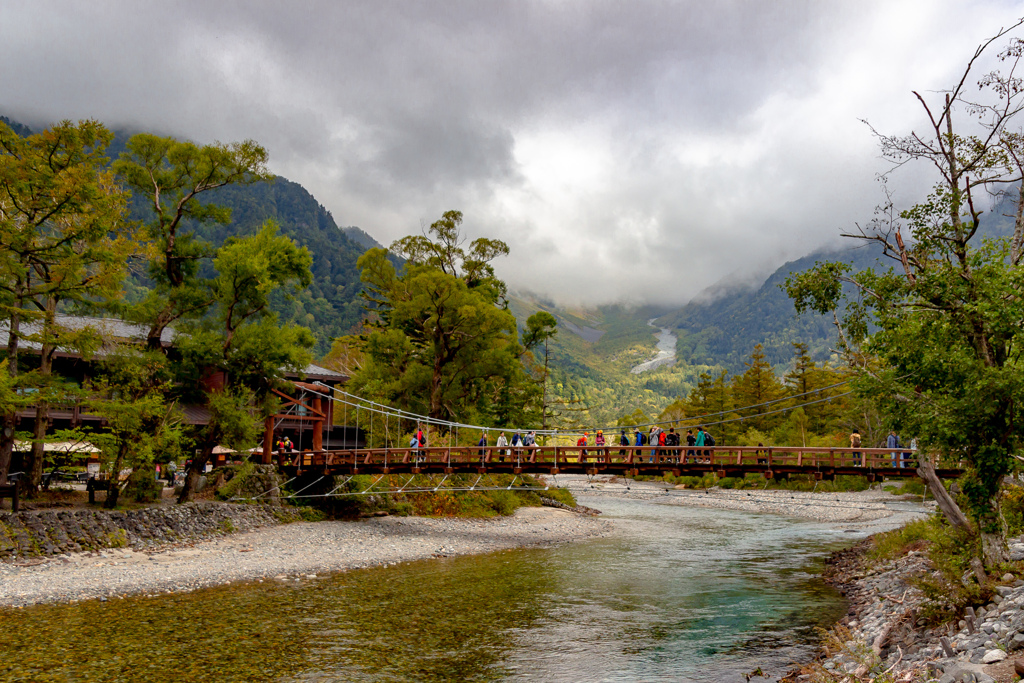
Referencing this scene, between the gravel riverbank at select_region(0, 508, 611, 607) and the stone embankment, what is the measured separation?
11945 millimetres

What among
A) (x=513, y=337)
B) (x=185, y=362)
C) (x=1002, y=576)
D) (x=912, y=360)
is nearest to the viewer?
(x=1002, y=576)

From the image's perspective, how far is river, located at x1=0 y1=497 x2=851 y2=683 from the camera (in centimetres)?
1000

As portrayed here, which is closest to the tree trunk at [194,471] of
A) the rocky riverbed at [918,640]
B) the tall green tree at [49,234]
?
the tall green tree at [49,234]

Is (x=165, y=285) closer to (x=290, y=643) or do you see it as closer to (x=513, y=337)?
(x=290, y=643)

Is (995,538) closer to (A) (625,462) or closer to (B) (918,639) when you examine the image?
(B) (918,639)

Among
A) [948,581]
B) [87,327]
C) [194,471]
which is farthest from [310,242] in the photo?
[948,581]

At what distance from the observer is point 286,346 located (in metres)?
22.1

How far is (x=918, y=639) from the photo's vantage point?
402 inches

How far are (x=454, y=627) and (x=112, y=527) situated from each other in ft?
34.8

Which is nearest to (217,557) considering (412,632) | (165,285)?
(412,632)

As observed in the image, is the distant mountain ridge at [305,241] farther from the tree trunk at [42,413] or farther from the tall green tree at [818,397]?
the tree trunk at [42,413]

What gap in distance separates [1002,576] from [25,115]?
221 metres

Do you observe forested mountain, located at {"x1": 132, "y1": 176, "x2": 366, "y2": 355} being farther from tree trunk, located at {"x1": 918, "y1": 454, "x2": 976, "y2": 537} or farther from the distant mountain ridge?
tree trunk, located at {"x1": 918, "y1": 454, "x2": 976, "y2": 537}

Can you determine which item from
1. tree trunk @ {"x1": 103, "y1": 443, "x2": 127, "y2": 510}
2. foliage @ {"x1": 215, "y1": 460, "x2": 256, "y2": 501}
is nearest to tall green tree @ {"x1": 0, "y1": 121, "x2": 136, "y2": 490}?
tree trunk @ {"x1": 103, "y1": 443, "x2": 127, "y2": 510}
